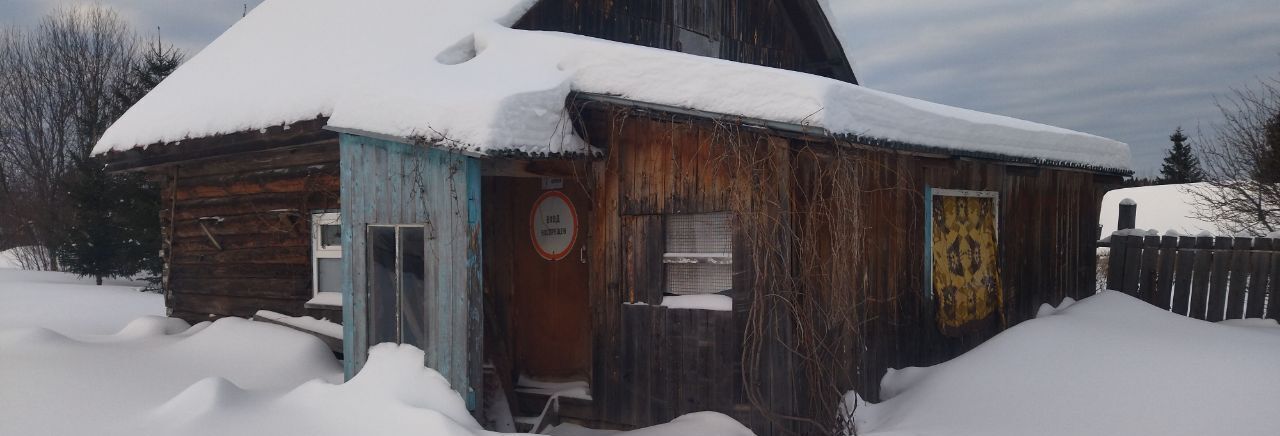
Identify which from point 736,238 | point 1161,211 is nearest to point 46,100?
point 736,238

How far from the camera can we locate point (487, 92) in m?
6.16

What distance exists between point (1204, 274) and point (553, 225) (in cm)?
740

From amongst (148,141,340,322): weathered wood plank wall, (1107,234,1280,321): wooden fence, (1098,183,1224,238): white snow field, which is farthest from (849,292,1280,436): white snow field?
(1098,183,1224,238): white snow field

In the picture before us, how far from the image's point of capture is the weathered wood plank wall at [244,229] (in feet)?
29.6

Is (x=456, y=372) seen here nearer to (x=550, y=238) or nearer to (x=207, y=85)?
(x=550, y=238)

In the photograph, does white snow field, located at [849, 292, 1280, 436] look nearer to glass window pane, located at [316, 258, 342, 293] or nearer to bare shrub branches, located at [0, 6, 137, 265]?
glass window pane, located at [316, 258, 342, 293]

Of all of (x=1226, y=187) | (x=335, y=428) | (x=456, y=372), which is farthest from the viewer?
(x=1226, y=187)

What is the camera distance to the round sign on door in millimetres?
7801

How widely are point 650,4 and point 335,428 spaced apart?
6715 mm

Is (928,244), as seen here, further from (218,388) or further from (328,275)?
(328,275)

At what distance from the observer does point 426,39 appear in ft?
27.5

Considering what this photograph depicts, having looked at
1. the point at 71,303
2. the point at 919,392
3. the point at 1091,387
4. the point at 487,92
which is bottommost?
the point at 71,303

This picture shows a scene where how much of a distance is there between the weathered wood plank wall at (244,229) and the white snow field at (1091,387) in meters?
6.02

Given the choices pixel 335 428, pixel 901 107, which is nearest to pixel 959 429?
pixel 901 107
